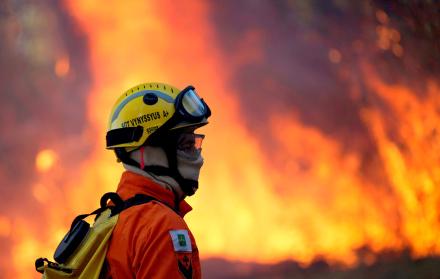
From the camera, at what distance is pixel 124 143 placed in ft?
14.4

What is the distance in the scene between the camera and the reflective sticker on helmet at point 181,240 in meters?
3.67

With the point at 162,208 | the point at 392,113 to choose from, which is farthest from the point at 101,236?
the point at 392,113

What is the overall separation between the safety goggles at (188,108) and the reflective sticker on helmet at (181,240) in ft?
2.71

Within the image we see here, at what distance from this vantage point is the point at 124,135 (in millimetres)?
4422

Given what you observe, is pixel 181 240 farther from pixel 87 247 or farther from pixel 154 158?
pixel 154 158

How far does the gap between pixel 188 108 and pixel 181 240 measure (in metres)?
0.92

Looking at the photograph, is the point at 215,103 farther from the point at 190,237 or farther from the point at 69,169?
the point at 190,237

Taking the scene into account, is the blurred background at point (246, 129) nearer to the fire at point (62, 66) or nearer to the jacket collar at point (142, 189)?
the fire at point (62, 66)

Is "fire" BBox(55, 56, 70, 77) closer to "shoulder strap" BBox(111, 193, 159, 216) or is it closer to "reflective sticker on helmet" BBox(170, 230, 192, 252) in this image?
"shoulder strap" BBox(111, 193, 159, 216)

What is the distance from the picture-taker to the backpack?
12.7 feet

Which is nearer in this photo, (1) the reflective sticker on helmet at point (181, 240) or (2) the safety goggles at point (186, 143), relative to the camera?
(1) the reflective sticker on helmet at point (181, 240)

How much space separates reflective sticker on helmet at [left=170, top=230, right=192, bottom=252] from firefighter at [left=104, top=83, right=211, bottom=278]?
0.03 m

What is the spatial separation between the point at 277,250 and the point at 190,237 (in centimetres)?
1423

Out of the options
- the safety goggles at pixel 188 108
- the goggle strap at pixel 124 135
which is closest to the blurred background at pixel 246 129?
the safety goggles at pixel 188 108
